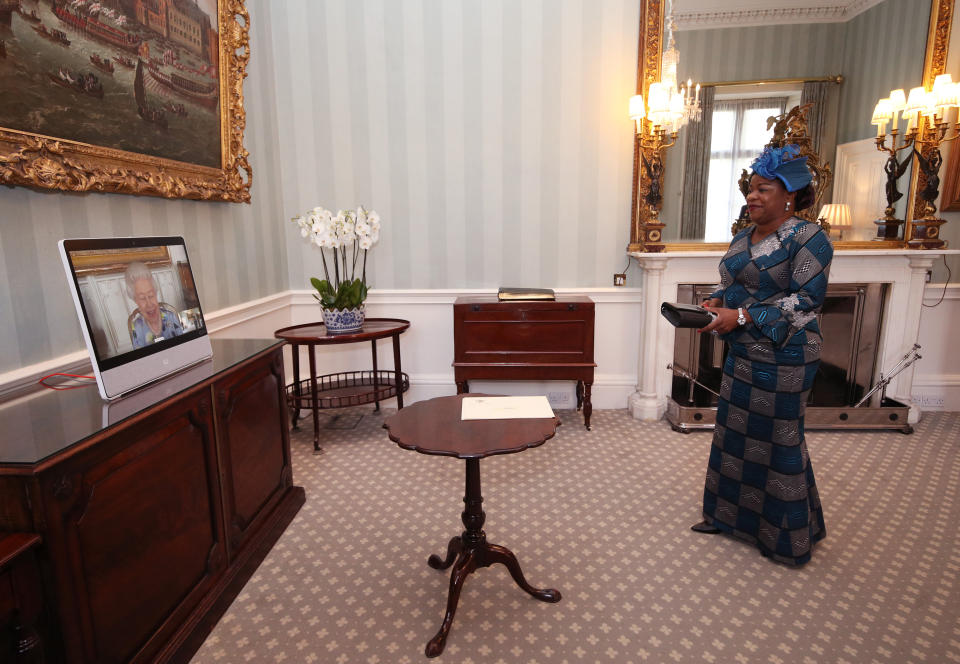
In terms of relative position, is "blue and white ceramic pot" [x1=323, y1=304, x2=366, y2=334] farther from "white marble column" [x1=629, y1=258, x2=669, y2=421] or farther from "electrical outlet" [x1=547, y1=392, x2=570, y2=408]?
"white marble column" [x1=629, y1=258, x2=669, y2=421]

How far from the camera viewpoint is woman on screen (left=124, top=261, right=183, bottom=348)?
6.18 ft

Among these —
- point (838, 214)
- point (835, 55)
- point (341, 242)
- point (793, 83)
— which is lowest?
point (341, 242)

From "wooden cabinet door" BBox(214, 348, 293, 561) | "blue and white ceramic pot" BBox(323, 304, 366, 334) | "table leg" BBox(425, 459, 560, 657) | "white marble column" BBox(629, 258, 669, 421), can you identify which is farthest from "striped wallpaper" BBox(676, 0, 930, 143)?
"wooden cabinet door" BBox(214, 348, 293, 561)

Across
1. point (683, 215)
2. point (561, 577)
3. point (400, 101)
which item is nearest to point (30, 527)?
point (561, 577)

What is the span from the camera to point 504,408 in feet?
7.14

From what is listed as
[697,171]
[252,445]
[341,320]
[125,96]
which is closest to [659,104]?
[697,171]

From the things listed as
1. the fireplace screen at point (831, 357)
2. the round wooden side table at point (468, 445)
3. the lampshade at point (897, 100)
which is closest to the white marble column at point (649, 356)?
the fireplace screen at point (831, 357)

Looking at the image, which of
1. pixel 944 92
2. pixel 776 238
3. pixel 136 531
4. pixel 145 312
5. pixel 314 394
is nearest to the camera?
pixel 136 531

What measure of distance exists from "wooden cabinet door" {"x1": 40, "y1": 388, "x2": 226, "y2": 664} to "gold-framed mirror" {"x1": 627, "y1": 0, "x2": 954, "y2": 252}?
3.43 m

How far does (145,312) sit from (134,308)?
5cm

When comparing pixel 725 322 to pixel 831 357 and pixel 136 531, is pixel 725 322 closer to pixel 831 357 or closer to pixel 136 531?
pixel 136 531

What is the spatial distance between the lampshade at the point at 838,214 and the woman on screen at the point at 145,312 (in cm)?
432

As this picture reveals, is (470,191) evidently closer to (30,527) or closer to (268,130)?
(268,130)

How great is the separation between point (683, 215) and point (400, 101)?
2.35m
